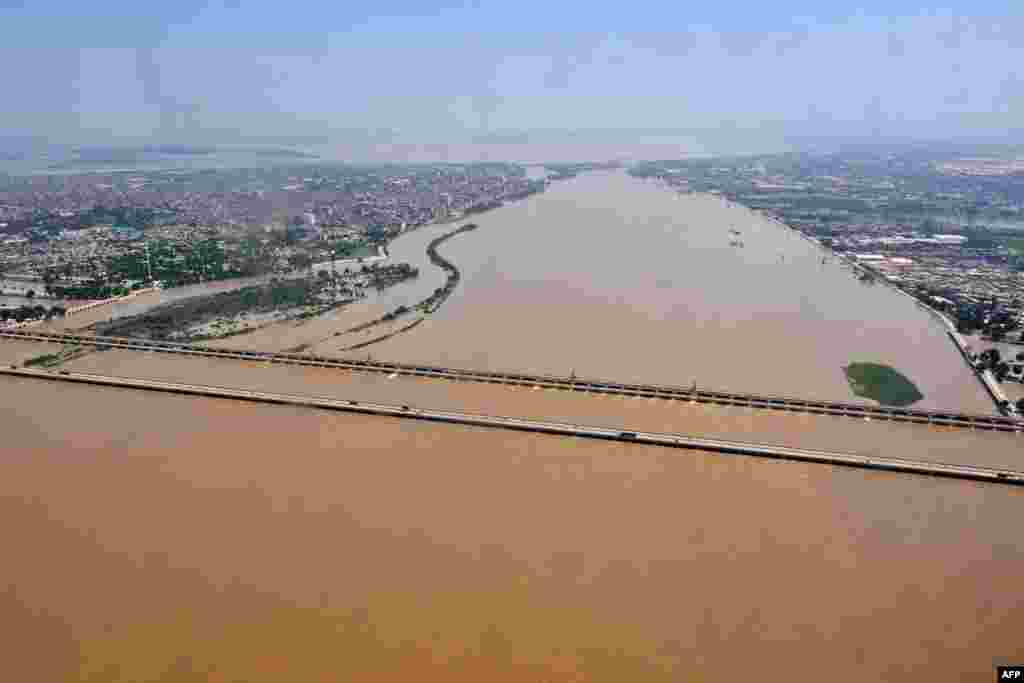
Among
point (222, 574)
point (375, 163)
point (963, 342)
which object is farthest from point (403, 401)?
point (375, 163)

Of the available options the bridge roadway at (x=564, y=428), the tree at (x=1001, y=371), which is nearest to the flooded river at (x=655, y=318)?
the tree at (x=1001, y=371)

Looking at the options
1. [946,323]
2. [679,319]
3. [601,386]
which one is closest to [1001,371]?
[946,323]

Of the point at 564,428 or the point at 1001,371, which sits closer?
the point at 564,428

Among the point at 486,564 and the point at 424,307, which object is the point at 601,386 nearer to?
the point at 486,564

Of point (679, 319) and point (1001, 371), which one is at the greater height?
point (679, 319)

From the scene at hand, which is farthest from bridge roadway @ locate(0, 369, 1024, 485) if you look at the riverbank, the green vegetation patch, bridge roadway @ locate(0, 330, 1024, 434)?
the riverbank

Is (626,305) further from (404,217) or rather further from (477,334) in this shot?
(404,217)
